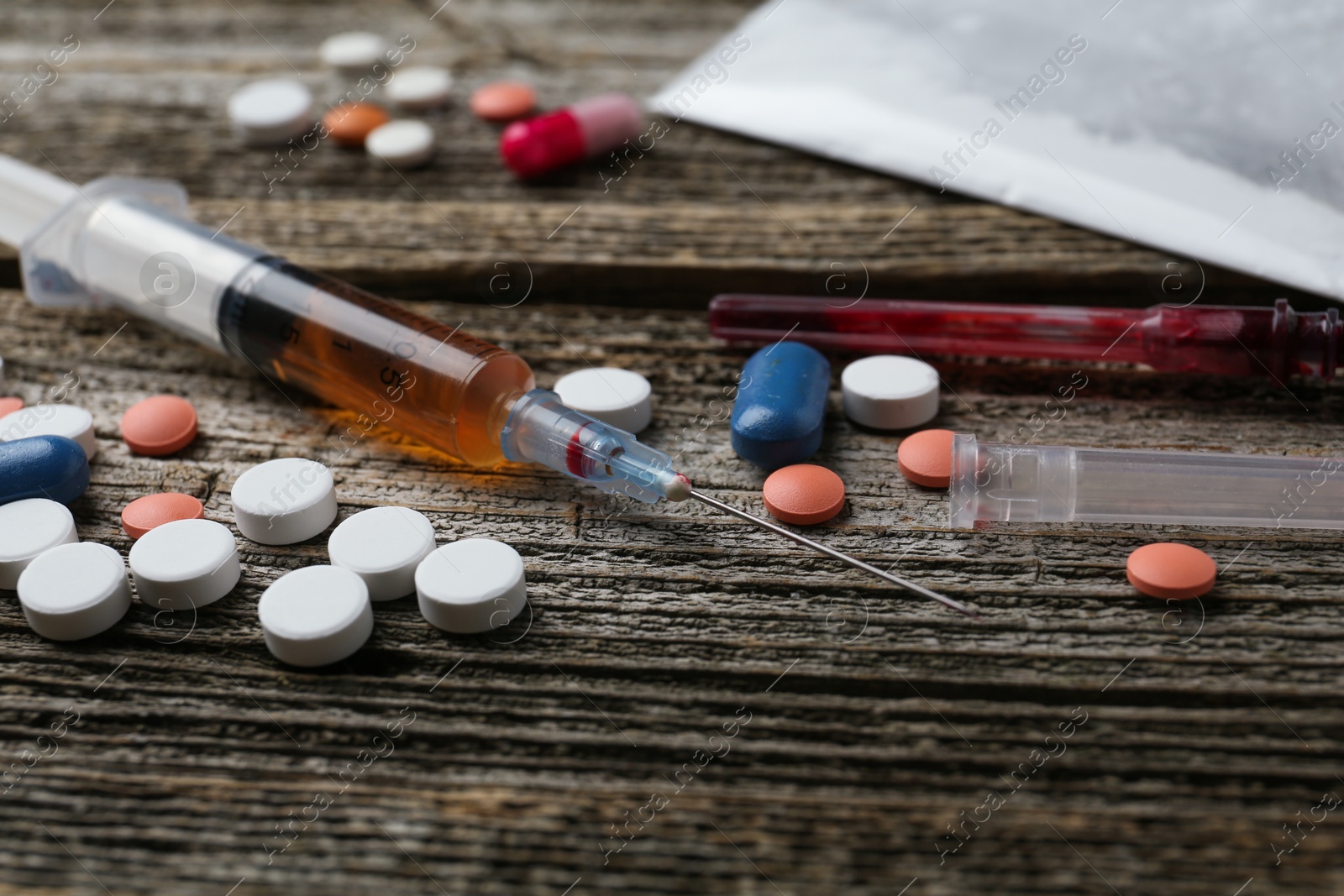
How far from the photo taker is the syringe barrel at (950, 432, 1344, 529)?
0.95m

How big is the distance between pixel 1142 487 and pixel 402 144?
1119mm

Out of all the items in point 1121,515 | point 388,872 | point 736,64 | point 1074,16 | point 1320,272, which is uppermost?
point 1074,16

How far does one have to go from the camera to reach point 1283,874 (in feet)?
2.26

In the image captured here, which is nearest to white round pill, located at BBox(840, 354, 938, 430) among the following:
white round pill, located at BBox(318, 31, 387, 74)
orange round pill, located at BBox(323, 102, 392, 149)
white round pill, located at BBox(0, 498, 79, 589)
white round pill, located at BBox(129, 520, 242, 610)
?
white round pill, located at BBox(129, 520, 242, 610)

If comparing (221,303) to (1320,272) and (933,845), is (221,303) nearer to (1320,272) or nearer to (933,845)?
(933,845)

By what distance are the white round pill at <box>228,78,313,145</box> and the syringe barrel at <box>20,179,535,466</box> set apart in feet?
0.85

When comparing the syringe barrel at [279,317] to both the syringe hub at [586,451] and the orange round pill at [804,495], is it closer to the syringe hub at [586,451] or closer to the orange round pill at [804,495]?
the syringe hub at [586,451]

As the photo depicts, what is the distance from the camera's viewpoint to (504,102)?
1682mm

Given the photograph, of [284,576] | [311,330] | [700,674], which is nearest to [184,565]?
[284,576]

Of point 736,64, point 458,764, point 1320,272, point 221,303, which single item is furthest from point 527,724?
point 736,64

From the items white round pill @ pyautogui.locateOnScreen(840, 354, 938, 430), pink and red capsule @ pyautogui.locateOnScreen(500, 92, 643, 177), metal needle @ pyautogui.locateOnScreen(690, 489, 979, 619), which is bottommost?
metal needle @ pyautogui.locateOnScreen(690, 489, 979, 619)

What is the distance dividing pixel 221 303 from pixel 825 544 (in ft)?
2.37

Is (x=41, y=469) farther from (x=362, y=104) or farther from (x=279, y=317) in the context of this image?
(x=362, y=104)

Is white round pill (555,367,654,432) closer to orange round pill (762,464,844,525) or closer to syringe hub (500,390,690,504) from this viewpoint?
syringe hub (500,390,690,504)
